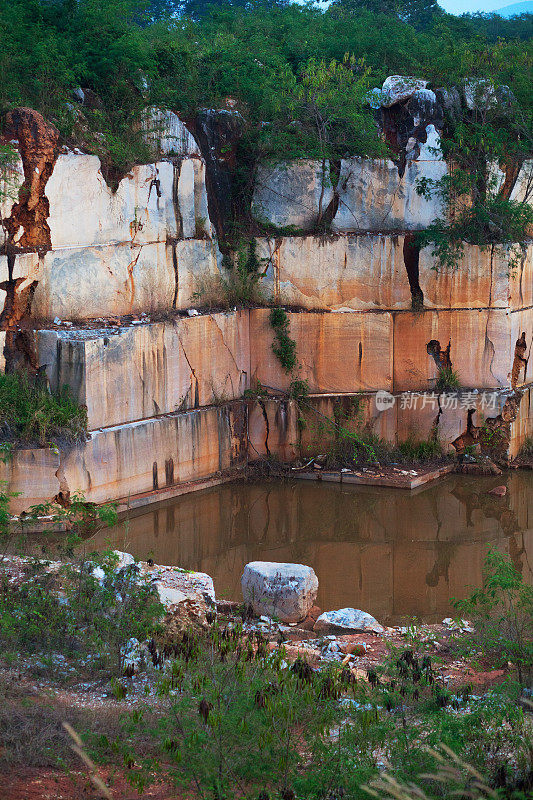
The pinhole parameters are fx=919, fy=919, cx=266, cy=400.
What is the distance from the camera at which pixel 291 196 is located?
13250 millimetres

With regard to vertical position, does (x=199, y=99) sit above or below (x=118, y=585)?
above

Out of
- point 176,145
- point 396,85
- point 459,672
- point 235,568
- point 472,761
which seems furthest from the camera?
point 396,85

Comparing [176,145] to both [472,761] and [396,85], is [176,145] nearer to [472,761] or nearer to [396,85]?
[396,85]

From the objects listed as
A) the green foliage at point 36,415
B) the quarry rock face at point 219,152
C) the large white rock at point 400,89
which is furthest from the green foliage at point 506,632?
the large white rock at point 400,89

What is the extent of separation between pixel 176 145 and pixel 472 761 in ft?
32.3

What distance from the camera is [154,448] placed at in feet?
37.4

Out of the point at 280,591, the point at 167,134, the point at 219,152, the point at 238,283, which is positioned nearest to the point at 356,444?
the point at 238,283

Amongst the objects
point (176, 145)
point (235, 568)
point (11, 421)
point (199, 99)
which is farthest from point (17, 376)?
point (199, 99)

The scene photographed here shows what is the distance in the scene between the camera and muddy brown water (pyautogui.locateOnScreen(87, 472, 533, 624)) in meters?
9.28

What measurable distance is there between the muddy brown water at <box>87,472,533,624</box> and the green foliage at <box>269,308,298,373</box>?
1737 mm

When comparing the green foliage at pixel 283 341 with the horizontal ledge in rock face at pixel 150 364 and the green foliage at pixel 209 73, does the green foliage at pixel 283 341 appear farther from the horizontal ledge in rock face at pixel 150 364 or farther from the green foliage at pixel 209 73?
the green foliage at pixel 209 73

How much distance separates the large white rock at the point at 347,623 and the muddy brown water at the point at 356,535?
2.81ft

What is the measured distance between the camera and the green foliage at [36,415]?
10.1m

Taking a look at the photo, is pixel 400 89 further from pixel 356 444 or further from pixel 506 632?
pixel 506 632
